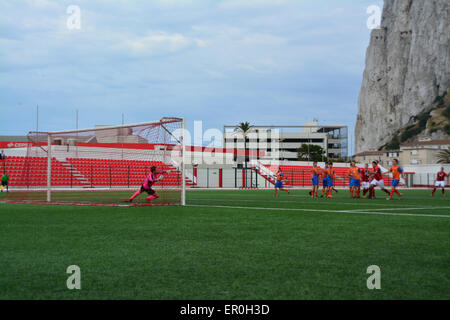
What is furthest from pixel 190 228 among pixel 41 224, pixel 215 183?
pixel 215 183

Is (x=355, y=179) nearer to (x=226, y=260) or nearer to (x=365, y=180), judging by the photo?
(x=365, y=180)

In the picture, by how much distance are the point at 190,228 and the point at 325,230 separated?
230 centimetres

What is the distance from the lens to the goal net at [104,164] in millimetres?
15977

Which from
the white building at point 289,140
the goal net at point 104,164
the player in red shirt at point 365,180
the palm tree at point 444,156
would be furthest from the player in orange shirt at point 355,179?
the white building at point 289,140

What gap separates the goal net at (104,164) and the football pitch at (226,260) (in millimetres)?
7426

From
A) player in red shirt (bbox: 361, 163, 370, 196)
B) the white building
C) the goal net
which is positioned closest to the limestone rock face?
the white building

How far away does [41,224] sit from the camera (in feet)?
29.0

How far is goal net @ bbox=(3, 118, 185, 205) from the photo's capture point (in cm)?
1598

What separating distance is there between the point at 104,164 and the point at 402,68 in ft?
358

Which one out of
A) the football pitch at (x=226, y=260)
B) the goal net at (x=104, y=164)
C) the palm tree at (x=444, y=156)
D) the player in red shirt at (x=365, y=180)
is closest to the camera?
the football pitch at (x=226, y=260)

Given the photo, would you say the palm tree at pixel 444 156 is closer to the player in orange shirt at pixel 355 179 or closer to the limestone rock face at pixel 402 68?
the limestone rock face at pixel 402 68

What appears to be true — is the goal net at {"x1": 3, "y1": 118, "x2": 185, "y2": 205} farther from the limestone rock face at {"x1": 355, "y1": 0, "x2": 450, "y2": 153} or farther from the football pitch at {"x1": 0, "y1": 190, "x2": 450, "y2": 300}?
the limestone rock face at {"x1": 355, "y1": 0, "x2": 450, "y2": 153}

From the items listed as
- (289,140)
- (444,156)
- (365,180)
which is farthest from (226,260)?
(289,140)
